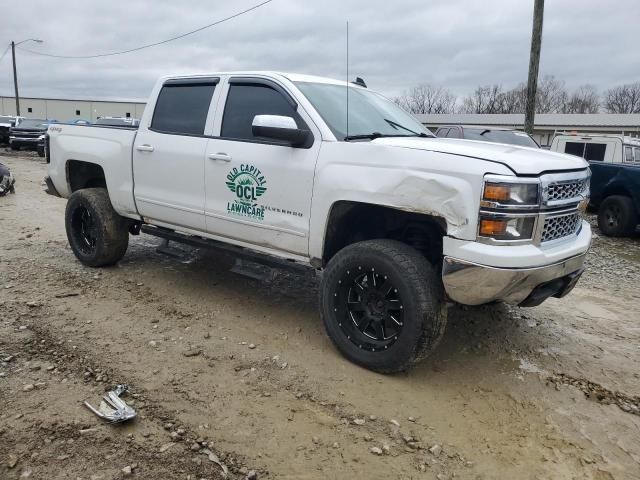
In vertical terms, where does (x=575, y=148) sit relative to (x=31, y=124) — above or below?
below

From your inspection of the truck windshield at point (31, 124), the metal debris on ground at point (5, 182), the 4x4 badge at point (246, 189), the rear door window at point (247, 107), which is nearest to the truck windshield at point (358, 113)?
the rear door window at point (247, 107)

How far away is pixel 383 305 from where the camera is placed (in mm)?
3646

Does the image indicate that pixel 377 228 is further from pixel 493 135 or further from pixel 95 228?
pixel 493 135

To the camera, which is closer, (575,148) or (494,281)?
(494,281)

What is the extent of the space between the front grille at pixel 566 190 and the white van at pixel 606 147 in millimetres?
9735

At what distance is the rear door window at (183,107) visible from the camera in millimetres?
4801

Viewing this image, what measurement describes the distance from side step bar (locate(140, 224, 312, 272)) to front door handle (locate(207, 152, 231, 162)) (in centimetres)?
79

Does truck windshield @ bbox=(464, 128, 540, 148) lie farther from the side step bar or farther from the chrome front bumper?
the chrome front bumper

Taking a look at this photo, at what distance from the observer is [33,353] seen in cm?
381

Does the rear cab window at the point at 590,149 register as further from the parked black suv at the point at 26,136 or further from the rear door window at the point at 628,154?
the parked black suv at the point at 26,136

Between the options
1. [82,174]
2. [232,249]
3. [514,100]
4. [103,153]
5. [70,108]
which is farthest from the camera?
[70,108]

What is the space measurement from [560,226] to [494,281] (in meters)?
0.74

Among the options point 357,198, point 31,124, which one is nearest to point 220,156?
point 357,198

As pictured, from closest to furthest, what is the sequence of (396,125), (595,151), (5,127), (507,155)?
(507,155), (396,125), (595,151), (5,127)
